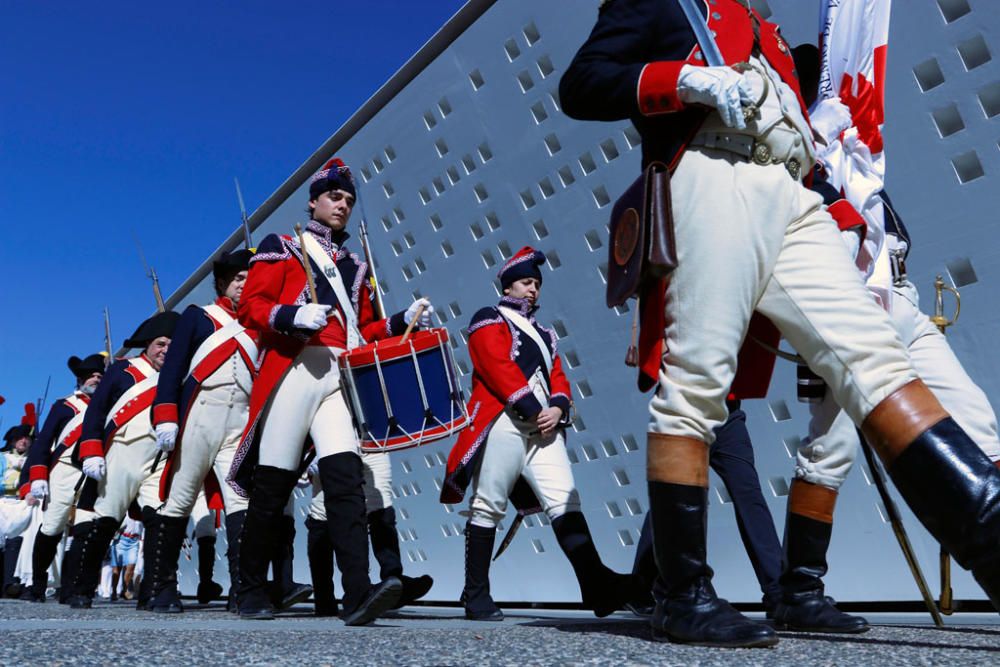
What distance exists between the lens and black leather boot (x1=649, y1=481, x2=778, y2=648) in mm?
2113

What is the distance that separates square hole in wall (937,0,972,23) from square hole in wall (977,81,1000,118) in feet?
1.37

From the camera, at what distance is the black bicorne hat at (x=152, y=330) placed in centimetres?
700

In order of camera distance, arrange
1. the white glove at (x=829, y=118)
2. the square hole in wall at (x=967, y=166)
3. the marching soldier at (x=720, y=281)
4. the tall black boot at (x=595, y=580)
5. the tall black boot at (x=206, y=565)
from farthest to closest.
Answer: the tall black boot at (x=206, y=565)
the square hole in wall at (x=967, y=166)
the tall black boot at (x=595, y=580)
the white glove at (x=829, y=118)
the marching soldier at (x=720, y=281)

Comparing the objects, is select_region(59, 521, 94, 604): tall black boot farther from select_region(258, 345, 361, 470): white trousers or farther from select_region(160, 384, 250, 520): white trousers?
select_region(258, 345, 361, 470): white trousers

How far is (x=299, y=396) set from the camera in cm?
365

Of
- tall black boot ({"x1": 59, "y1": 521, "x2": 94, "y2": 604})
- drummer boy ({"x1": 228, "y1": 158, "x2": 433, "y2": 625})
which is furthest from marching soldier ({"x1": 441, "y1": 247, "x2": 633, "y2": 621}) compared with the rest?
tall black boot ({"x1": 59, "y1": 521, "x2": 94, "y2": 604})

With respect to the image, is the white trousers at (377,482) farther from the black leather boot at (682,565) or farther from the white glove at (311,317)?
the black leather boot at (682,565)

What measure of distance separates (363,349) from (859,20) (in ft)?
6.59

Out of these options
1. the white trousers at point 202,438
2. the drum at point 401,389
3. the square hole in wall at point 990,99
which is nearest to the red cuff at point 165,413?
the white trousers at point 202,438

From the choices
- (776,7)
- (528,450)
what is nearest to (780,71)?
(528,450)

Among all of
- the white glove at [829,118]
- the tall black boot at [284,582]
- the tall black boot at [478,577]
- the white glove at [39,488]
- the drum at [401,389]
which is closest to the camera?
the white glove at [829,118]

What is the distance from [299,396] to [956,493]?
2373 mm

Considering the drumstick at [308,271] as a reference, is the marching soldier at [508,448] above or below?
below

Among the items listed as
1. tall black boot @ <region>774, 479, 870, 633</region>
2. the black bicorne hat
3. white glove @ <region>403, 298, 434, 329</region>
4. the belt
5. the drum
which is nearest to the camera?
the belt
